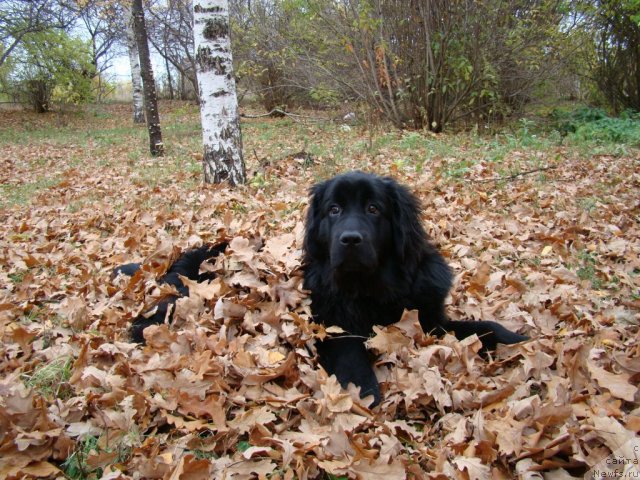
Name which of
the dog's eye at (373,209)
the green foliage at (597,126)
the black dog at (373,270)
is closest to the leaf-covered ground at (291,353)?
the black dog at (373,270)

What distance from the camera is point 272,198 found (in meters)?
6.22

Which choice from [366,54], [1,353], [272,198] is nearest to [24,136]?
[366,54]

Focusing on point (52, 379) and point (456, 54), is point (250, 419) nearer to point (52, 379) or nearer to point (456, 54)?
point (52, 379)

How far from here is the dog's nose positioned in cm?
274

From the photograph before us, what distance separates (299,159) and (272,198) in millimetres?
2593

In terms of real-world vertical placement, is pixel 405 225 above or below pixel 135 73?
below

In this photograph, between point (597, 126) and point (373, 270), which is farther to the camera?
point (597, 126)

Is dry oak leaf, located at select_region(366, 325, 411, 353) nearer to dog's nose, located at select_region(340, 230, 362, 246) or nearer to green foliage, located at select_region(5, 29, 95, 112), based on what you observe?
dog's nose, located at select_region(340, 230, 362, 246)

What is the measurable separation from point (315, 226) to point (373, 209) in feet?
1.43

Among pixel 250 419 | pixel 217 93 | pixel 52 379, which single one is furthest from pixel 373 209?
pixel 217 93

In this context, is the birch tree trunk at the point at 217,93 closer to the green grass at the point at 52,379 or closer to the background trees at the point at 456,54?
the green grass at the point at 52,379

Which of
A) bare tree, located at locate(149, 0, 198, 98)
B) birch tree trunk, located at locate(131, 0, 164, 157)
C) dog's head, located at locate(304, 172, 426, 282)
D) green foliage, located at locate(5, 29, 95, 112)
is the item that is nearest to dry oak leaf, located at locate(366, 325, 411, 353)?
dog's head, located at locate(304, 172, 426, 282)

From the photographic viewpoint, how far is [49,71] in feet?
80.8

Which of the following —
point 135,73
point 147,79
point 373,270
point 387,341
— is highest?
point 135,73
